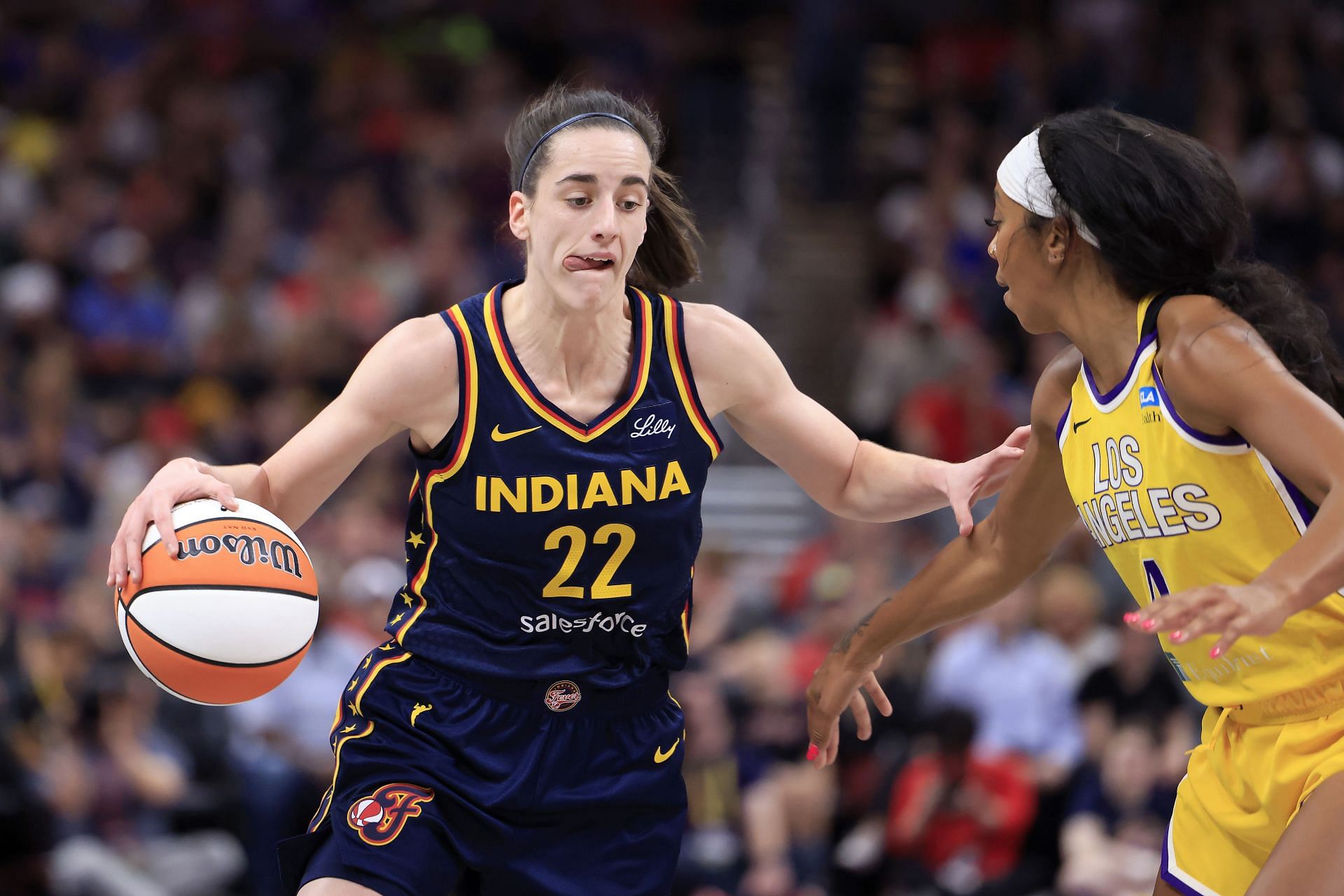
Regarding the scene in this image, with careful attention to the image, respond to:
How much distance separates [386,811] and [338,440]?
0.81 meters

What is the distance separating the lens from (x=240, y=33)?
42.0ft

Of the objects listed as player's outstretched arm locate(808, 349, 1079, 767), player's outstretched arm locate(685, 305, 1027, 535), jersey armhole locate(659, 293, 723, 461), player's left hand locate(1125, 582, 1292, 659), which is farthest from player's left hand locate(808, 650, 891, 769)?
player's left hand locate(1125, 582, 1292, 659)

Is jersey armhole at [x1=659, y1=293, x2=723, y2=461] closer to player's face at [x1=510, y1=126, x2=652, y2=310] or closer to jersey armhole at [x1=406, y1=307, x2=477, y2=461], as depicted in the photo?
player's face at [x1=510, y1=126, x2=652, y2=310]

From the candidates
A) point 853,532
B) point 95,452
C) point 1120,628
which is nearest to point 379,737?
point 1120,628

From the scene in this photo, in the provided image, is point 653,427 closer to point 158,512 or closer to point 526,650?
A: point 526,650

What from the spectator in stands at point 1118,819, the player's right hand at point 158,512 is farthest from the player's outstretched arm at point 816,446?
the spectator in stands at point 1118,819

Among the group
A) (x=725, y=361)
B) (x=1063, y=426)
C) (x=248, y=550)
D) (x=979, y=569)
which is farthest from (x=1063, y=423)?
(x=248, y=550)

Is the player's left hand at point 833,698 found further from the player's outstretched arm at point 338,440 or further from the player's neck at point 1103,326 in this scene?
the player's outstretched arm at point 338,440

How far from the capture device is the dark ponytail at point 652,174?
3637 mm

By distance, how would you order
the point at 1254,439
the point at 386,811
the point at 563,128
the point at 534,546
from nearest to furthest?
the point at 1254,439 < the point at 386,811 < the point at 534,546 < the point at 563,128

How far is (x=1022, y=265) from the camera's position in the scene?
3393mm

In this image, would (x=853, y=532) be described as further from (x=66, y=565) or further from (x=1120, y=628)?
(x=66, y=565)

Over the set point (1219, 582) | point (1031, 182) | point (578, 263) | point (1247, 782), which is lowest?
point (1247, 782)

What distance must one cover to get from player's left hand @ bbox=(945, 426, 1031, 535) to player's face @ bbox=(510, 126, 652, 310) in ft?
2.96
